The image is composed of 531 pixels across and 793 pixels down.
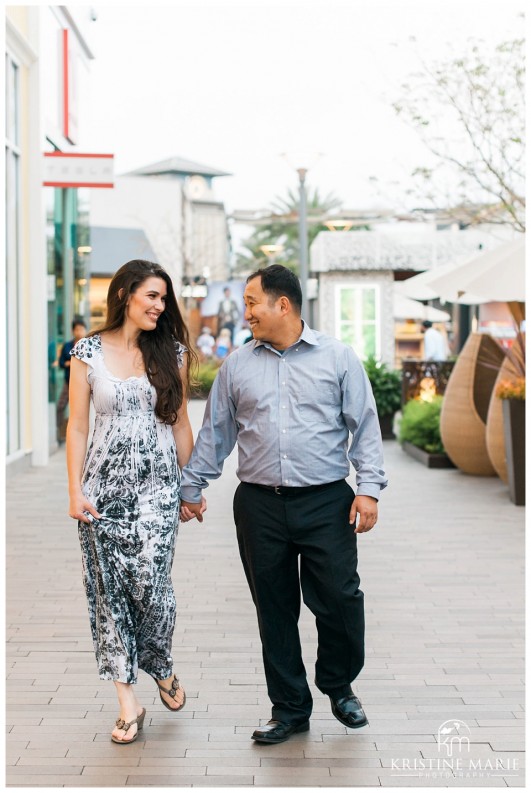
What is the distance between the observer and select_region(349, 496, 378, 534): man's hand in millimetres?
4527

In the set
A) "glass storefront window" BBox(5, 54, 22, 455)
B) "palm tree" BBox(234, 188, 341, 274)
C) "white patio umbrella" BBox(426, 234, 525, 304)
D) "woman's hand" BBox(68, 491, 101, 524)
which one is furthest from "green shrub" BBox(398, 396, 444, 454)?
"palm tree" BBox(234, 188, 341, 274)

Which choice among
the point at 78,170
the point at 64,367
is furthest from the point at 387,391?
the point at 78,170

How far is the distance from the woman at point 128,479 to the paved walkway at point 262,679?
→ 1.08 ft

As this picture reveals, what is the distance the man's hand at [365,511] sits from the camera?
4527 mm

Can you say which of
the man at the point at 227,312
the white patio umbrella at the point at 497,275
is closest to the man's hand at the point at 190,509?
the white patio umbrella at the point at 497,275

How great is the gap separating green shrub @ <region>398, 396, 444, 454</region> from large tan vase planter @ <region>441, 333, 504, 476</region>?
1263 millimetres

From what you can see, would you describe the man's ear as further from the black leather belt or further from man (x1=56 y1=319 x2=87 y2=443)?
man (x1=56 y1=319 x2=87 y2=443)

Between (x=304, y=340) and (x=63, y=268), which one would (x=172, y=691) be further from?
(x=63, y=268)

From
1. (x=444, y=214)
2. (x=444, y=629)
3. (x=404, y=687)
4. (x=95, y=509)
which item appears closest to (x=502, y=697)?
(x=404, y=687)

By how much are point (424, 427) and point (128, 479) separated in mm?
11049

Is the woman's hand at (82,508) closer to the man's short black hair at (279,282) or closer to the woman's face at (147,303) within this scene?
the woman's face at (147,303)

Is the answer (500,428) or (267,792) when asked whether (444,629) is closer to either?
(267,792)

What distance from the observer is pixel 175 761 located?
4375 mm

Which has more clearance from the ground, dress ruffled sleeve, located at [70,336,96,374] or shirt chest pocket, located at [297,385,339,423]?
dress ruffled sleeve, located at [70,336,96,374]
